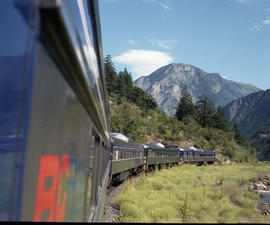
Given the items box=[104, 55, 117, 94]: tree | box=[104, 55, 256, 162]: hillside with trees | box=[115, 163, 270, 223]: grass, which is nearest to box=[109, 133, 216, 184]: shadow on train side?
box=[115, 163, 270, 223]: grass

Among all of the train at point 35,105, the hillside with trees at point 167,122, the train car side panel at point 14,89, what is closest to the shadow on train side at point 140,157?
the train at point 35,105

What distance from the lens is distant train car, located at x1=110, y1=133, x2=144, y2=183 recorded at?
14.8 meters

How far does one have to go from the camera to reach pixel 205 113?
9806cm

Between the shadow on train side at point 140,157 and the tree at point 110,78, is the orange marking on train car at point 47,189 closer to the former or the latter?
the shadow on train side at point 140,157

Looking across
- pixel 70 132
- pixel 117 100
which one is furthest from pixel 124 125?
pixel 70 132

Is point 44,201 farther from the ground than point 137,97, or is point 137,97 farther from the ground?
point 137,97

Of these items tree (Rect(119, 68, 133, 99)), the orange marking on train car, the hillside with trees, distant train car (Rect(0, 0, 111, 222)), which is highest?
tree (Rect(119, 68, 133, 99))

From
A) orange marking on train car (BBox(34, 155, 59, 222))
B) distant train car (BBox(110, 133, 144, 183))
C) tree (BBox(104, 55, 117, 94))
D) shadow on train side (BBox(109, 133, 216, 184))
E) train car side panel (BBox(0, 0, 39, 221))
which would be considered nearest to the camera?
train car side panel (BBox(0, 0, 39, 221))

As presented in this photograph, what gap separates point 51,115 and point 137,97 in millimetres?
88271

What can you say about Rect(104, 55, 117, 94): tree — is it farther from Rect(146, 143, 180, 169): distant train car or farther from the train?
the train

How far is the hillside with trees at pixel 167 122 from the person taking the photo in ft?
189

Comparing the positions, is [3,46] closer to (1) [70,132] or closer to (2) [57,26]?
(2) [57,26]

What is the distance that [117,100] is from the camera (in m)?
75.8

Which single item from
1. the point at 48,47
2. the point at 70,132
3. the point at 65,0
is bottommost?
the point at 70,132
